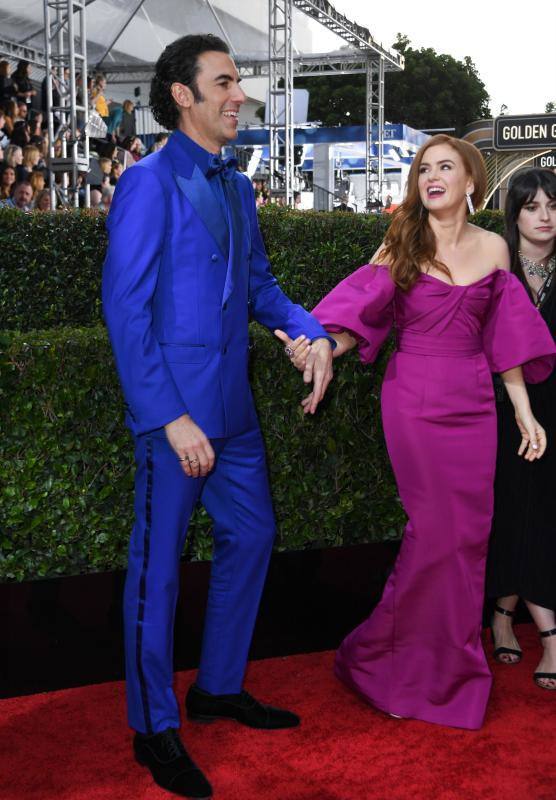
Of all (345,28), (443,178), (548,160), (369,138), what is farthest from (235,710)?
(369,138)

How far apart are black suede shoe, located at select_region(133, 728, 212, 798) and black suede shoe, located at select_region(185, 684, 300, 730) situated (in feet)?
1.19

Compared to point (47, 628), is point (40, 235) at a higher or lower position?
higher

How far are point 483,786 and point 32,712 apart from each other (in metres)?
1.59

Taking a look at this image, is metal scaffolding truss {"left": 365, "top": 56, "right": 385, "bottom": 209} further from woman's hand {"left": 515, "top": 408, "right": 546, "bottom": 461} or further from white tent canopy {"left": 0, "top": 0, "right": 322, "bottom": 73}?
woman's hand {"left": 515, "top": 408, "right": 546, "bottom": 461}

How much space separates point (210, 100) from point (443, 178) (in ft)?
2.92

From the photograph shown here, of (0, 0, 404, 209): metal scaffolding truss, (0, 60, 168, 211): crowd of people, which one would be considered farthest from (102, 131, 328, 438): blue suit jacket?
(0, 0, 404, 209): metal scaffolding truss

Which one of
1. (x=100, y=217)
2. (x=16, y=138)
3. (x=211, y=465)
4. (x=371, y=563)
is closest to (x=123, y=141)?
(x=16, y=138)

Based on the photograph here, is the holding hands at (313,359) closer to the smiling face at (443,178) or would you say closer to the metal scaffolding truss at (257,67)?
the smiling face at (443,178)

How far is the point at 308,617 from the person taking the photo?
13.5 ft

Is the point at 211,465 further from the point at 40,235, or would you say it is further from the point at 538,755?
the point at 40,235

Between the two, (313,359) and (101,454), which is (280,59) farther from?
(313,359)

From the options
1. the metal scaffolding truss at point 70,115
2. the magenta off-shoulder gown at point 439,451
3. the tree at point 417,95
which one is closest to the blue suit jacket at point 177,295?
the magenta off-shoulder gown at point 439,451

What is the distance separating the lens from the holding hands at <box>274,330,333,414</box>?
Result: 10.1ft

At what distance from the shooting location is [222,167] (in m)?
2.96
